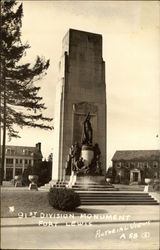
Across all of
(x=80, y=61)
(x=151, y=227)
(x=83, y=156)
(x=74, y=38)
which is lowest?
(x=151, y=227)

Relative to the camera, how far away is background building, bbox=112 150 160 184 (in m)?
67.9

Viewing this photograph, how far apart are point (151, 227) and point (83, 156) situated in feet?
40.6

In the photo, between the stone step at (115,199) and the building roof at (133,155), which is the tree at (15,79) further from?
the building roof at (133,155)

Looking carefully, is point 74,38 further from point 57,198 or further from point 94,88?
point 57,198

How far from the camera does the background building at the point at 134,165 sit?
2674 inches

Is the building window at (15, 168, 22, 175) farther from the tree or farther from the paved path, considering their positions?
the paved path

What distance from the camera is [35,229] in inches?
443

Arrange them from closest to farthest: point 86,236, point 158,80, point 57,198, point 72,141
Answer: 1. point 86,236
2. point 158,80
3. point 57,198
4. point 72,141

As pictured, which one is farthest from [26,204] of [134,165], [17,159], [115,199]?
[134,165]

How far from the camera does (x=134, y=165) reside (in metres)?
77.4

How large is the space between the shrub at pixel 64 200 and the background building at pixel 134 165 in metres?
50.5

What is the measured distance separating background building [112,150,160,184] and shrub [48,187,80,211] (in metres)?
50.5

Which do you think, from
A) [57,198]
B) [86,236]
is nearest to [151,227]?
[86,236]

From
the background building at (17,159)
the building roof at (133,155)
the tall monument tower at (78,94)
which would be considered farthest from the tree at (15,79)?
the building roof at (133,155)
